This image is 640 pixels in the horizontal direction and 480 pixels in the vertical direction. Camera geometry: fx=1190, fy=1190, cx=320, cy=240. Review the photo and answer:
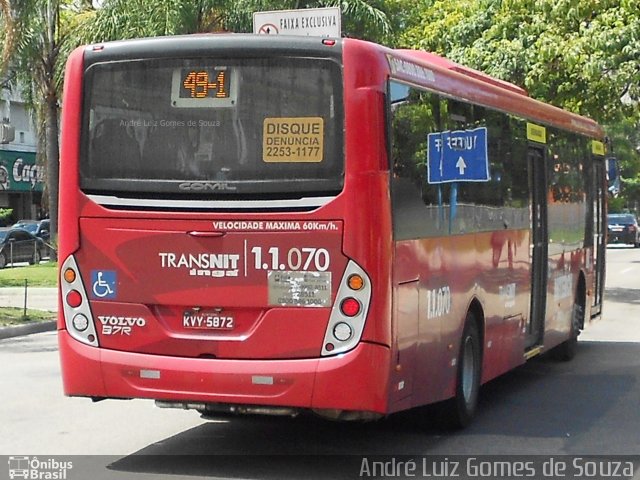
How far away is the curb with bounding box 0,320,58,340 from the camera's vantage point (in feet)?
58.0

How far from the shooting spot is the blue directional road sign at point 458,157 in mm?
9414

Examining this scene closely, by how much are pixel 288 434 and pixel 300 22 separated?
986 centimetres

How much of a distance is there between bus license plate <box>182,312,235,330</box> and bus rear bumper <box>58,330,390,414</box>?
23 centimetres

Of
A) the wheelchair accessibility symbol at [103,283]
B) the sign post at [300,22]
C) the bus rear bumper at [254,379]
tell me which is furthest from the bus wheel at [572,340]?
the wheelchair accessibility symbol at [103,283]

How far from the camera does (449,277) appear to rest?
9711 millimetres

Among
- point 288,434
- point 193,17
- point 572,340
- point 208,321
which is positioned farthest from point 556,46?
point 208,321

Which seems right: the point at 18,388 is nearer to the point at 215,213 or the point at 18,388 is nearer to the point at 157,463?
the point at 157,463

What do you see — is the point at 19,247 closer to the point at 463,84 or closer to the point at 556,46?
the point at 556,46

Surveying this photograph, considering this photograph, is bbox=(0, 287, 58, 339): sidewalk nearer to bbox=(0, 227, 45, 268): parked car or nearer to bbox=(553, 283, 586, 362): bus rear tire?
bbox=(553, 283, 586, 362): bus rear tire

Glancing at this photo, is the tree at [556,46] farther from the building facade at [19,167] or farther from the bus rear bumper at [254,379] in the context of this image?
the building facade at [19,167]

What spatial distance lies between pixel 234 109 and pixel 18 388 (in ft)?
17.6

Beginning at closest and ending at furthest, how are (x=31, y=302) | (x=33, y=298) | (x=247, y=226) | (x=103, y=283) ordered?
1. (x=247, y=226)
2. (x=103, y=283)
3. (x=31, y=302)
4. (x=33, y=298)

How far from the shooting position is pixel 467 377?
1033 cm

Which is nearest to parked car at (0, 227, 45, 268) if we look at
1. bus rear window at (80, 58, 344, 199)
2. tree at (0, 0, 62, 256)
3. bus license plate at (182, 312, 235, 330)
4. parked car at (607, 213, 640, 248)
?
tree at (0, 0, 62, 256)
